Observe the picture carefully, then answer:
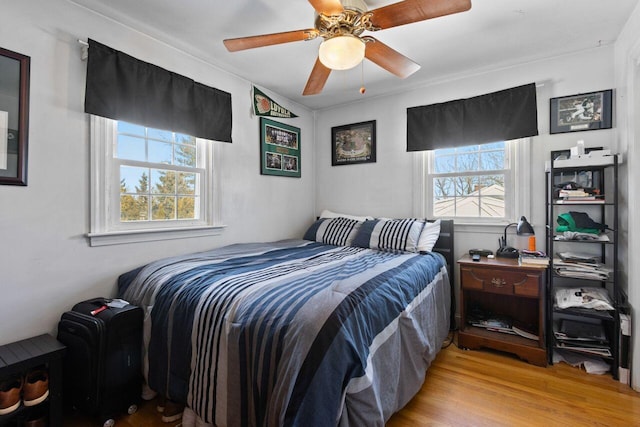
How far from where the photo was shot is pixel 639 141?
2000mm

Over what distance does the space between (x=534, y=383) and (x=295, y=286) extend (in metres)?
1.80

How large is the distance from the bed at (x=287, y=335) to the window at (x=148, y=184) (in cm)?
37

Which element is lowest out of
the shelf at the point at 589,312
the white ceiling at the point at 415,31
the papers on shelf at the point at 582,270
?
the shelf at the point at 589,312

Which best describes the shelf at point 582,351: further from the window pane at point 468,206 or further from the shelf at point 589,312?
the window pane at point 468,206

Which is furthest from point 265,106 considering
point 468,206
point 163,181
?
point 468,206

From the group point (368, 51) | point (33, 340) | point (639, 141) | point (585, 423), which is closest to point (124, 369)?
point (33, 340)

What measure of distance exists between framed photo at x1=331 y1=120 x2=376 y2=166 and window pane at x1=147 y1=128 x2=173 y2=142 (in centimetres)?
194

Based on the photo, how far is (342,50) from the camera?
66.2 inches

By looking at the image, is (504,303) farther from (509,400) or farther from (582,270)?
(509,400)

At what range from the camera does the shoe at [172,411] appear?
1.69 meters

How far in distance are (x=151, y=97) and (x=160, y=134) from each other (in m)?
0.30

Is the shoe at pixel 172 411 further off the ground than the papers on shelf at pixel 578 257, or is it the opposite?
the papers on shelf at pixel 578 257

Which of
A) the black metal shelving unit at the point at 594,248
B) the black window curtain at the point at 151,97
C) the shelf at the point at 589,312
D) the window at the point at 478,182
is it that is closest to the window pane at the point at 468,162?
the window at the point at 478,182


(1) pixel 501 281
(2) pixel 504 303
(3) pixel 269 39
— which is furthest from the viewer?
(2) pixel 504 303
